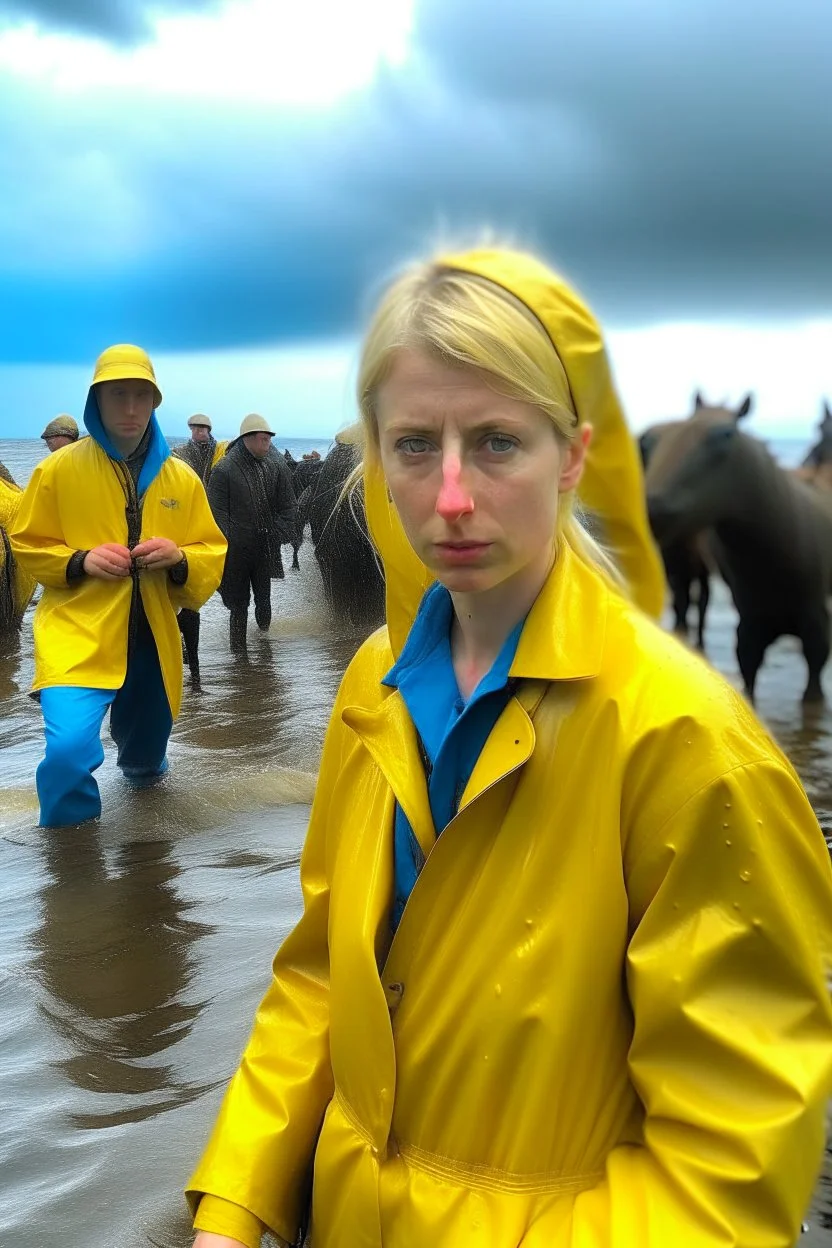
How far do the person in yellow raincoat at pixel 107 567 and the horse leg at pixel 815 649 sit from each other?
4285 millimetres

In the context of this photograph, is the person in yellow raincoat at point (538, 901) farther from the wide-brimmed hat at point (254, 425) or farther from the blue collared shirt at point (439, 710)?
the wide-brimmed hat at point (254, 425)

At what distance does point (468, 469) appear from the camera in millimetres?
1564

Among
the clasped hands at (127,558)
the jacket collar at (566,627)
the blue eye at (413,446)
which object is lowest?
the clasped hands at (127,558)

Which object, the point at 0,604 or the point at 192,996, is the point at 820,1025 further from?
the point at 0,604

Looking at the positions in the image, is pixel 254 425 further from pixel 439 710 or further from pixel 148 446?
pixel 439 710

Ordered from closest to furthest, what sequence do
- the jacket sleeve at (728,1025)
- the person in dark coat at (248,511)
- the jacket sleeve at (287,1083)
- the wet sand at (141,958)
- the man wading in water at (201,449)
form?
1. the jacket sleeve at (728,1025)
2. the jacket sleeve at (287,1083)
3. the wet sand at (141,958)
4. the person in dark coat at (248,511)
5. the man wading in water at (201,449)

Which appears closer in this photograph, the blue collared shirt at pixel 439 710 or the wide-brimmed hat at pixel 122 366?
the blue collared shirt at pixel 439 710

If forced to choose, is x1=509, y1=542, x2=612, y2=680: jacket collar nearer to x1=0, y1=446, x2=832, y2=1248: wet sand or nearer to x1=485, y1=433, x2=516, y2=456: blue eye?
x1=485, y1=433, x2=516, y2=456: blue eye

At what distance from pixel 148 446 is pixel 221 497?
668cm

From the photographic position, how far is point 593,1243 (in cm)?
141

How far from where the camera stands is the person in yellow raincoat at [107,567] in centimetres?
595

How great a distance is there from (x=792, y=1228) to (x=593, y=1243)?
9.0 inches

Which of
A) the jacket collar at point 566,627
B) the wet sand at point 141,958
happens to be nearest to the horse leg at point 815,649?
the wet sand at point 141,958

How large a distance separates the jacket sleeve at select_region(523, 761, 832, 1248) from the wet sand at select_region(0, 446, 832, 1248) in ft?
4.72
